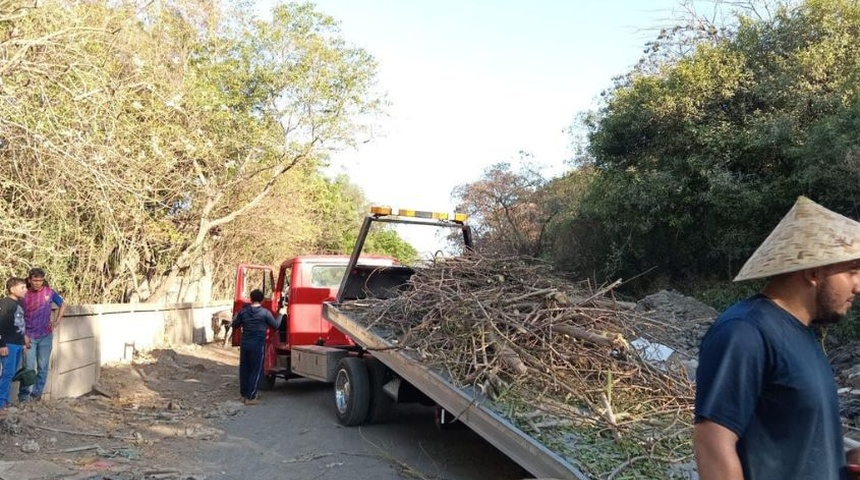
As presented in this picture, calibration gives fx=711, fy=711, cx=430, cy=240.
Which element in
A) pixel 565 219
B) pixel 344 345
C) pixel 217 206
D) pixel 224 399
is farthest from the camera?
pixel 565 219

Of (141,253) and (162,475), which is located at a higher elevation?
(141,253)

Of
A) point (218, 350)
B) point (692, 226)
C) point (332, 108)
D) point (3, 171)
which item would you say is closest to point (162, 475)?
point (3, 171)

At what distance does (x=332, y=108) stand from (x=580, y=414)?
17.6 metres

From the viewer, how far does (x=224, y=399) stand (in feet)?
35.8

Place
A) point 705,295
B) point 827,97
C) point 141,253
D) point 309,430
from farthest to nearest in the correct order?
1. point 141,253
2. point 705,295
3. point 827,97
4. point 309,430

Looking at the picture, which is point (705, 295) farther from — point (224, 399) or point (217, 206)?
point (217, 206)

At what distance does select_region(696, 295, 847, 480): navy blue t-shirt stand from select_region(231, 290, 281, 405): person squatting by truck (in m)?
9.00

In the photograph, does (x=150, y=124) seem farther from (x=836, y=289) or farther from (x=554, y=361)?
(x=836, y=289)

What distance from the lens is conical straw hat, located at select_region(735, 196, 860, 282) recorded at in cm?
203

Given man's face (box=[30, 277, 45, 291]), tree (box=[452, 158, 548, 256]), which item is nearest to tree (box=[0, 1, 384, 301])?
man's face (box=[30, 277, 45, 291])

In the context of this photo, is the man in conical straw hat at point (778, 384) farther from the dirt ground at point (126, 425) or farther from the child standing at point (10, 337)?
the child standing at point (10, 337)

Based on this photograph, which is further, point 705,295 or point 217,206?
point 217,206

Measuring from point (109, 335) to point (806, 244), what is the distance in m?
12.9

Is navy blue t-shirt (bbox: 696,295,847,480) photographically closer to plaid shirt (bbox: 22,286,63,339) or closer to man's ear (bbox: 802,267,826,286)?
man's ear (bbox: 802,267,826,286)
